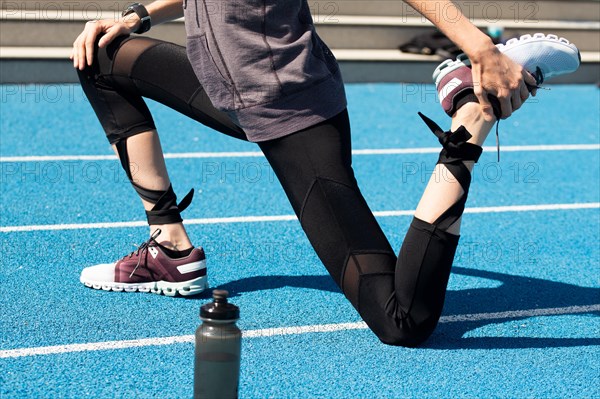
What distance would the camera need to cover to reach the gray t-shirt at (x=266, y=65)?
10.3ft

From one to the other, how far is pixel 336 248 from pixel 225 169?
3.17m

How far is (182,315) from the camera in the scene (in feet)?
11.8

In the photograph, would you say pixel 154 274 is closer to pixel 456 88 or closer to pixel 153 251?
pixel 153 251

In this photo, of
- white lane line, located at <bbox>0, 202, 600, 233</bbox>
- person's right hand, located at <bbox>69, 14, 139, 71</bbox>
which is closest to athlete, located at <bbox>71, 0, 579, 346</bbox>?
person's right hand, located at <bbox>69, 14, 139, 71</bbox>

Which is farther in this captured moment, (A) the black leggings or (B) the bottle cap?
(A) the black leggings

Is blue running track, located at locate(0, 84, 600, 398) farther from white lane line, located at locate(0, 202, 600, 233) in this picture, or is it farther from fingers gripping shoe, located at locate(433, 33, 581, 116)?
fingers gripping shoe, located at locate(433, 33, 581, 116)

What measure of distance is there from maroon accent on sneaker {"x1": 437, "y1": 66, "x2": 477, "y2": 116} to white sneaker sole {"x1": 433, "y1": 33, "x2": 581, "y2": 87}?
0.03 m

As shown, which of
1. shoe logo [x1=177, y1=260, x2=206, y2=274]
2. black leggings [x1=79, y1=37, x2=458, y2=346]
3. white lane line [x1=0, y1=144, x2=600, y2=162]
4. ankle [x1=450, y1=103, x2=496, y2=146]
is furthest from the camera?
white lane line [x1=0, y1=144, x2=600, y2=162]

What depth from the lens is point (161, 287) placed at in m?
3.79

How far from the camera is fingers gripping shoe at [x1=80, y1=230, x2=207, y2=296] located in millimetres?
3752

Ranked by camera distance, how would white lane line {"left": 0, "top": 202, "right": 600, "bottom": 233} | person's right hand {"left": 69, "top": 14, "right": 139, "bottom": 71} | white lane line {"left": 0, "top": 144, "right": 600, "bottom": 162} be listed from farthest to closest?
white lane line {"left": 0, "top": 144, "right": 600, "bottom": 162}, white lane line {"left": 0, "top": 202, "right": 600, "bottom": 233}, person's right hand {"left": 69, "top": 14, "right": 139, "bottom": 71}

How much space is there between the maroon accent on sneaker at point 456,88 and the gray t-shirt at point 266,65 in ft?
1.26

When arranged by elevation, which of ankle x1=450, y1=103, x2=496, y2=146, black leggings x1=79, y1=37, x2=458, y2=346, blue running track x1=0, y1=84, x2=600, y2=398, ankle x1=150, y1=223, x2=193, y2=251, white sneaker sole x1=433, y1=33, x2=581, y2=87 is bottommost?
blue running track x1=0, y1=84, x2=600, y2=398

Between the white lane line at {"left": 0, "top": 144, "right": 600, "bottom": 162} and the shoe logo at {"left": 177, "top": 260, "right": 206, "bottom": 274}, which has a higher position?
the shoe logo at {"left": 177, "top": 260, "right": 206, "bottom": 274}
